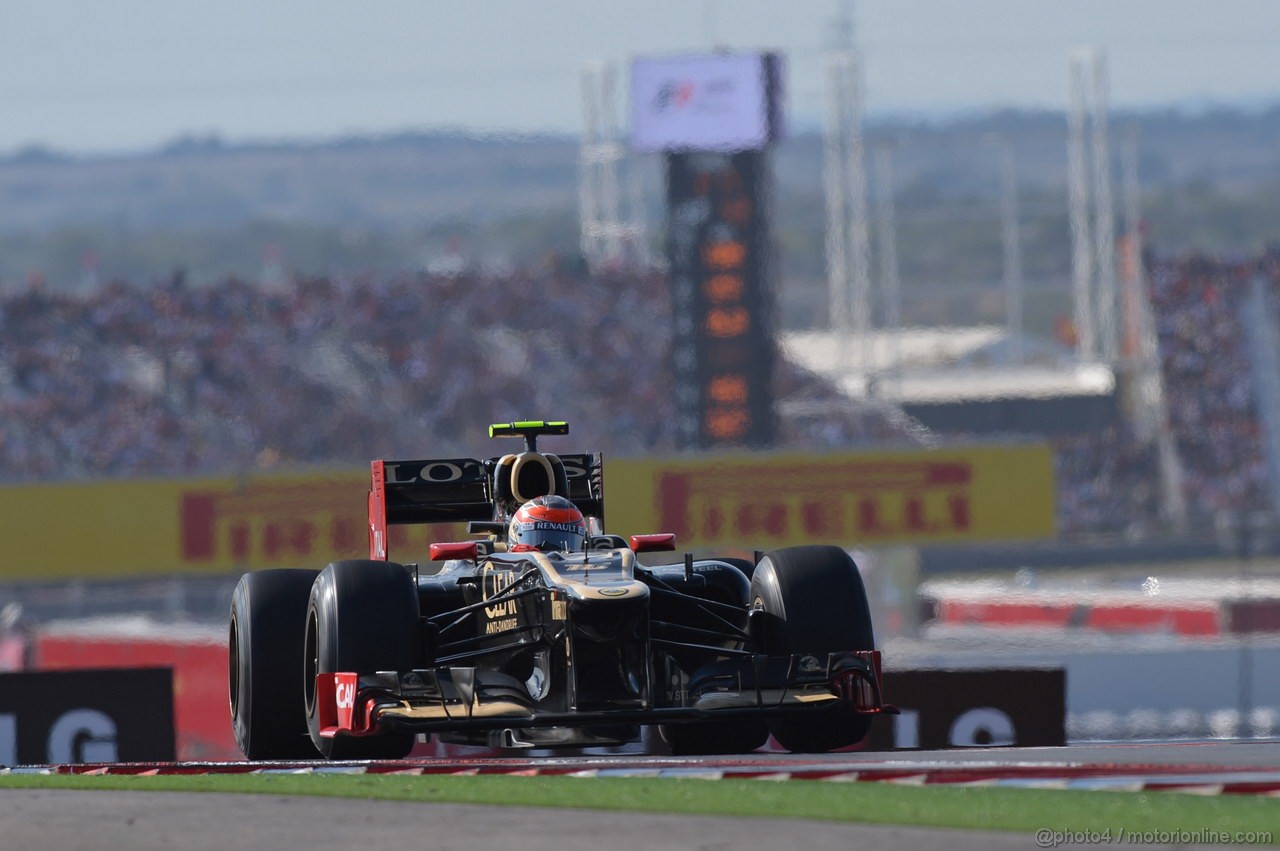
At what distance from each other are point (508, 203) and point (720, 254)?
14.3 metres

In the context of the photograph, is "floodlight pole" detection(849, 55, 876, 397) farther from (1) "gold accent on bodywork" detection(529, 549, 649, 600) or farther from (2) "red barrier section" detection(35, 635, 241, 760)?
(1) "gold accent on bodywork" detection(529, 549, 649, 600)

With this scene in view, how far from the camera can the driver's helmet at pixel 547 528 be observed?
37.7ft

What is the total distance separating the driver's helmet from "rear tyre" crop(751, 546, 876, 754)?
90cm

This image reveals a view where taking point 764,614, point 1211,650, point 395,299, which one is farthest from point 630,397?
point 764,614

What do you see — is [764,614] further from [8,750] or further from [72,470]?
[72,470]

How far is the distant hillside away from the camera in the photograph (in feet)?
174

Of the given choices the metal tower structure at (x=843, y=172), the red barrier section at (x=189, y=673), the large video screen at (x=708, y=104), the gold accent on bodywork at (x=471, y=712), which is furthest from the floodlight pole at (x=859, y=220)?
the gold accent on bodywork at (x=471, y=712)

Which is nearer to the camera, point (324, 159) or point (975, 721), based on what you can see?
point (975, 721)

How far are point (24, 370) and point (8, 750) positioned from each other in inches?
1252

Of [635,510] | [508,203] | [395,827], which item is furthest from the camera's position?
[508,203]

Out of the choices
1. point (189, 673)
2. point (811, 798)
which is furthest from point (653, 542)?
point (189, 673)

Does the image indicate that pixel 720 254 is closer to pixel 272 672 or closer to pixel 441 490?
pixel 441 490

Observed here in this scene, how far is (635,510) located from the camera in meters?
38.9

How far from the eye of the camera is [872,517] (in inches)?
1575
